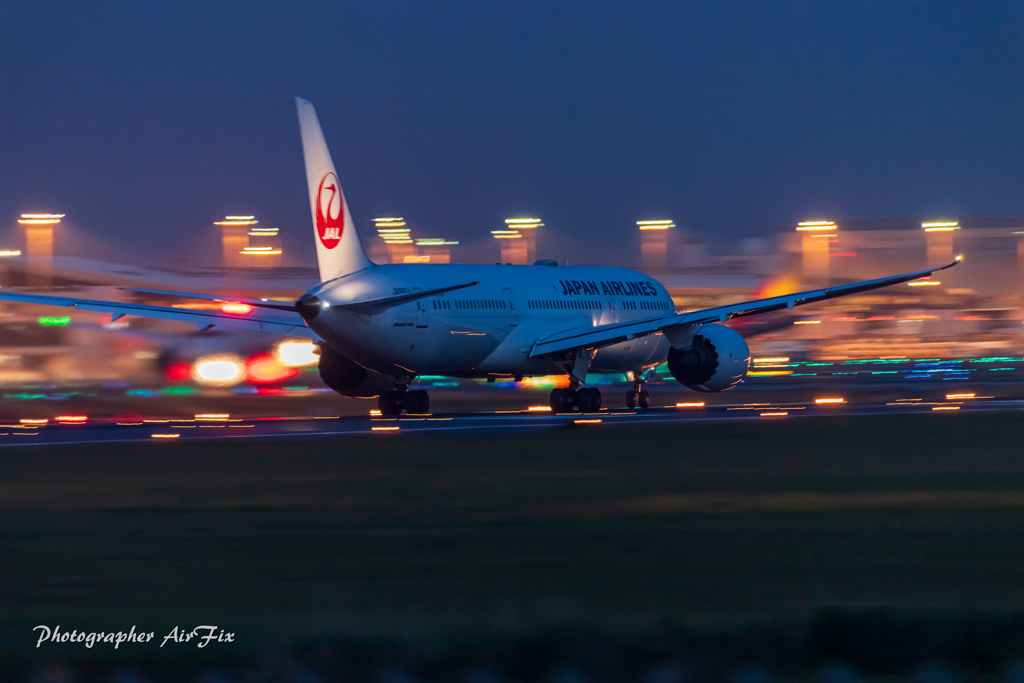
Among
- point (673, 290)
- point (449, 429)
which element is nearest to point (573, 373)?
point (449, 429)

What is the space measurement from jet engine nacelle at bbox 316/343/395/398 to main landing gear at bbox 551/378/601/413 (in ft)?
14.9

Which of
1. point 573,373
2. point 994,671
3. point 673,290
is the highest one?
point 673,290

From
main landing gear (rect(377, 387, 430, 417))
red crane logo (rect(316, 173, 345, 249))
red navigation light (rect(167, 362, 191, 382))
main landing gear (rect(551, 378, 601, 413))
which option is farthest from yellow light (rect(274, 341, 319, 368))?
red crane logo (rect(316, 173, 345, 249))

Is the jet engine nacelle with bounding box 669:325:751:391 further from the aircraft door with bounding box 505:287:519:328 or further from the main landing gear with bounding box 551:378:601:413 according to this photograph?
the aircraft door with bounding box 505:287:519:328

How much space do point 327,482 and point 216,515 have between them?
3280 millimetres

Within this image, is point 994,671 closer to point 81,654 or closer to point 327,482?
point 81,654

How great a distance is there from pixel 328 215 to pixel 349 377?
210 inches

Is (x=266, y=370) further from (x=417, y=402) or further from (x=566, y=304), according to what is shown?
(x=566, y=304)

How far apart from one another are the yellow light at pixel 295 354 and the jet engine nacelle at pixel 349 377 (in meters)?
10.5

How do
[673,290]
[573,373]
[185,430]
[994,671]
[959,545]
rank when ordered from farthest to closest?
[673,290] < [573,373] < [185,430] < [959,545] < [994,671]

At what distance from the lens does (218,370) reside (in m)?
42.6

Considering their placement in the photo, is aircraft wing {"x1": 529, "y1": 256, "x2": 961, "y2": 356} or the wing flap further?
aircraft wing {"x1": 529, "y1": 256, "x2": 961, "y2": 356}

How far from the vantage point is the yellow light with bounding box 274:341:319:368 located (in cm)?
4441

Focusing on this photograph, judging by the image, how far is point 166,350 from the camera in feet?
141
